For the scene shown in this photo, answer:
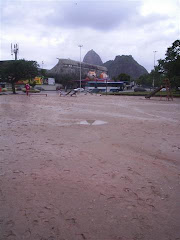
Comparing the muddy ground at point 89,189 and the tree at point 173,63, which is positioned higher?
the tree at point 173,63

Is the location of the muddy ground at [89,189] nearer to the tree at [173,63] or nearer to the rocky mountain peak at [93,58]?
the tree at [173,63]

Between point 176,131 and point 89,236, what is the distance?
20.7ft

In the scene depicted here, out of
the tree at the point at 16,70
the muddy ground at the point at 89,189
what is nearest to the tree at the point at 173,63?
the tree at the point at 16,70

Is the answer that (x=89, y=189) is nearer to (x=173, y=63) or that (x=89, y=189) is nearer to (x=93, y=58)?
(x=173, y=63)

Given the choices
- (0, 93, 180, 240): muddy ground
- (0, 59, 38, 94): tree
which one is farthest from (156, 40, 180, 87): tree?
(0, 93, 180, 240): muddy ground

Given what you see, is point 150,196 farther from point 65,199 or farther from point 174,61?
point 174,61

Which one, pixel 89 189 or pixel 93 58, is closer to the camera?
pixel 89 189

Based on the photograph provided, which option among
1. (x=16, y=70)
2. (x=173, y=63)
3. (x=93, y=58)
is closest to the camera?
(x=173, y=63)

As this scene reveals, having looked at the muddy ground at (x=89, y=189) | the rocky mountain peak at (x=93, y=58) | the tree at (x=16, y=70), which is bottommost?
the muddy ground at (x=89, y=189)

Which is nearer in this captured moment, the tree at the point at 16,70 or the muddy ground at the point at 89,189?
the muddy ground at the point at 89,189

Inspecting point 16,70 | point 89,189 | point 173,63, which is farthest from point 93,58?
point 89,189

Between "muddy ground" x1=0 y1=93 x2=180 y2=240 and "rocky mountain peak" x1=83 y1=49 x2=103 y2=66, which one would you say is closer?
"muddy ground" x1=0 y1=93 x2=180 y2=240

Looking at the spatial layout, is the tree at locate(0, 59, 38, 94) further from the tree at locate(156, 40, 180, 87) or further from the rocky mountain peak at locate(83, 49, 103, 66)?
the rocky mountain peak at locate(83, 49, 103, 66)

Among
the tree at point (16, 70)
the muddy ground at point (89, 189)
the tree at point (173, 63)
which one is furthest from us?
the tree at point (16, 70)
